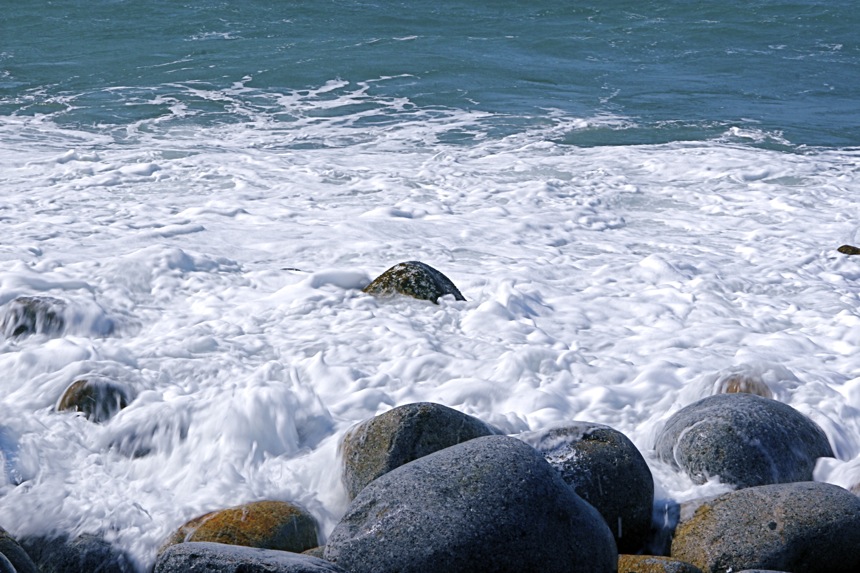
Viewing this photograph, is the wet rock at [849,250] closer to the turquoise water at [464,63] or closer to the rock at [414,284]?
the rock at [414,284]

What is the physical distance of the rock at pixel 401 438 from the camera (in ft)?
12.4

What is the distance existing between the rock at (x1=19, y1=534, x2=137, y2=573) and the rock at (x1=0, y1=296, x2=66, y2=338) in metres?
1.93

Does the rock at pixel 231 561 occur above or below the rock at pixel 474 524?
above

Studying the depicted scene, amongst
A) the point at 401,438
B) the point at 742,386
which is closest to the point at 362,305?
the point at 401,438

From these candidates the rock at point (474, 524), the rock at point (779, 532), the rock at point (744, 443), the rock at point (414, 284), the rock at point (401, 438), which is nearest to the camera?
the rock at point (474, 524)

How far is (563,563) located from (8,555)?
1.76 meters

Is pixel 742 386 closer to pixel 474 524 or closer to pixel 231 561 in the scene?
pixel 474 524

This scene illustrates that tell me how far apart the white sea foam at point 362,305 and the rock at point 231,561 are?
849 mm

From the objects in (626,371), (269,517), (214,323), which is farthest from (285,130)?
(269,517)

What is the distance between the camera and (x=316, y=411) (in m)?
4.60

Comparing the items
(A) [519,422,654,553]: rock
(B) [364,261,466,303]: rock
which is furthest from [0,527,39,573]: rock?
(B) [364,261,466,303]: rock

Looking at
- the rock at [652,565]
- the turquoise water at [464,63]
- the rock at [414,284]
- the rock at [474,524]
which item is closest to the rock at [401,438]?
the rock at [474,524]

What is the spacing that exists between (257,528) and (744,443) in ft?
6.45

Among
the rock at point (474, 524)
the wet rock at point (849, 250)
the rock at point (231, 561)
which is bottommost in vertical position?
the wet rock at point (849, 250)
